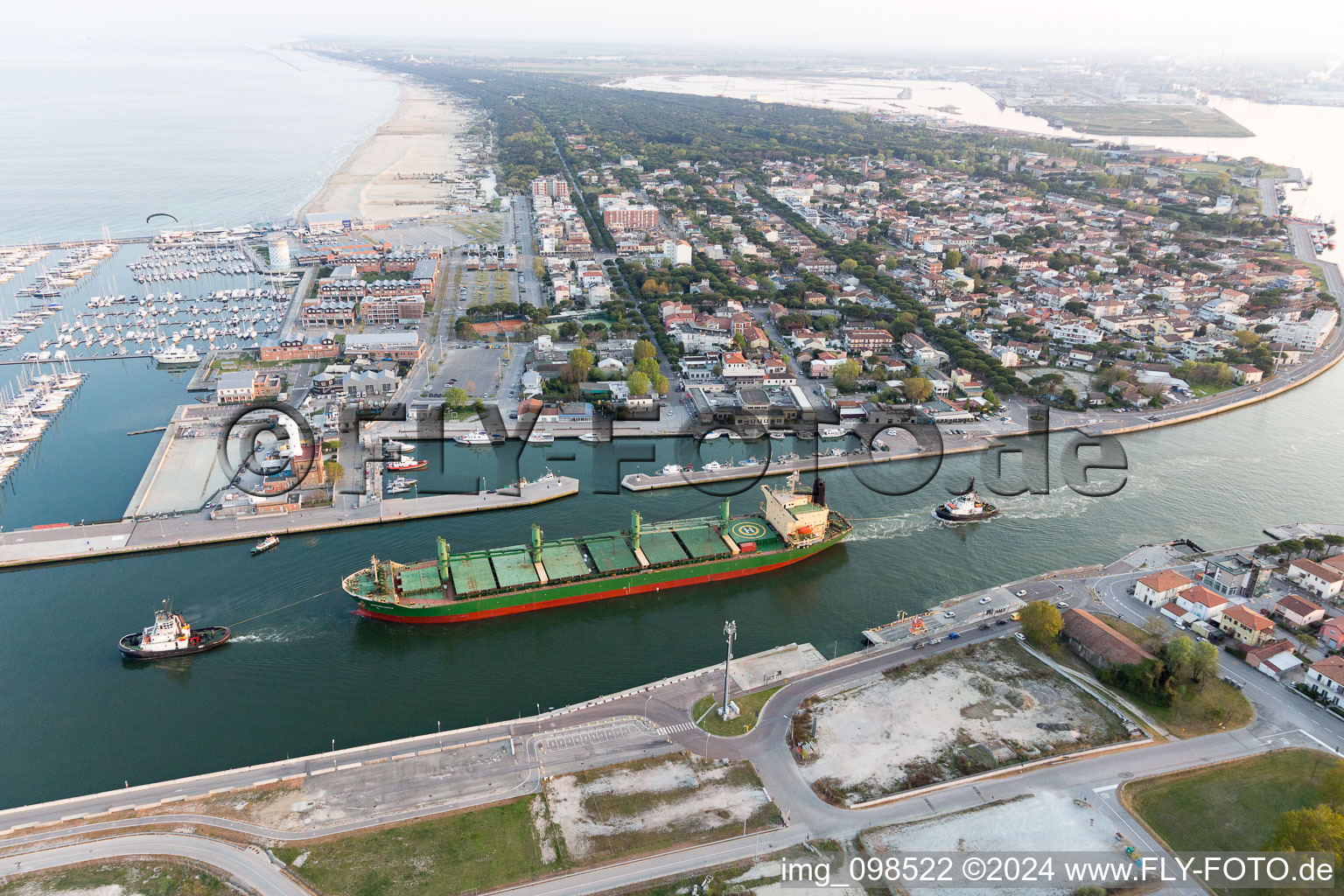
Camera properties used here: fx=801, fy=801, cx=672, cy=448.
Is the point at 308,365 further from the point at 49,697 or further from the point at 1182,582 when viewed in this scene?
the point at 1182,582

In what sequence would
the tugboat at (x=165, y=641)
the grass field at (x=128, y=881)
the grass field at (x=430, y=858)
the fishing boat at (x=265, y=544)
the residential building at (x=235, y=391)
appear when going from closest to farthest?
the grass field at (x=128, y=881) < the grass field at (x=430, y=858) < the tugboat at (x=165, y=641) < the fishing boat at (x=265, y=544) < the residential building at (x=235, y=391)

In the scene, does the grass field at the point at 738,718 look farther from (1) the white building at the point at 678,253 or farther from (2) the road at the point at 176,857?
(1) the white building at the point at 678,253

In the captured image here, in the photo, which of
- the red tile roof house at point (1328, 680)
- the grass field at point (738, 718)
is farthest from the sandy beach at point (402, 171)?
the red tile roof house at point (1328, 680)

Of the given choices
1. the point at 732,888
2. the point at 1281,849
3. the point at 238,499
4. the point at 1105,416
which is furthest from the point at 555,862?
the point at 1105,416

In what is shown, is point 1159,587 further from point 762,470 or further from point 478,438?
point 478,438

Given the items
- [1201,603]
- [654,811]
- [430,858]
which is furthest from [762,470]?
[430,858]
